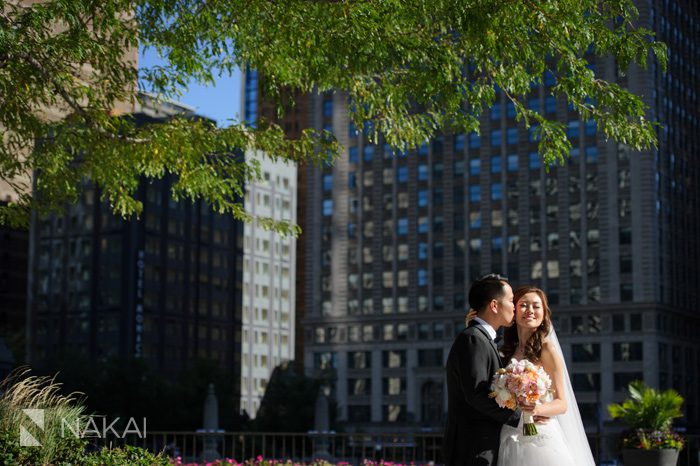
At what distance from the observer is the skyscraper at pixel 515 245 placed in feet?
407

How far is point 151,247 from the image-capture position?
14750 cm

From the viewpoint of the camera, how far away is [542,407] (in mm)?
9422

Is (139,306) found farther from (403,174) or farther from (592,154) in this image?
(592,154)

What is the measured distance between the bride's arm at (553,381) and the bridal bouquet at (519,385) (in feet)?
0.53

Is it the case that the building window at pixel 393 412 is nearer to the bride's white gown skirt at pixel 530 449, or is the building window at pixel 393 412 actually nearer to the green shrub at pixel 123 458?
the green shrub at pixel 123 458

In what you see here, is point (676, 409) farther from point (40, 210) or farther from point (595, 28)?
point (40, 210)

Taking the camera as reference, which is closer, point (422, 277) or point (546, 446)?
point (546, 446)

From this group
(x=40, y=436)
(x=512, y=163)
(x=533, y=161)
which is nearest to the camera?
(x=40, y=436)

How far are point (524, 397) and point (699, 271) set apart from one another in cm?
12950

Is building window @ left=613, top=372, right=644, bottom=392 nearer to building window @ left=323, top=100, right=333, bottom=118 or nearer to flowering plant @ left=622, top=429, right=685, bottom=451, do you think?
building window @ left=323, top=100, right=333, bottom=118

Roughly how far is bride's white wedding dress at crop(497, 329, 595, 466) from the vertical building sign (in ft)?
441

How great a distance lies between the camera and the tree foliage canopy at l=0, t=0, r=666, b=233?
15.6 meters

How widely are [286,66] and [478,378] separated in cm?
978

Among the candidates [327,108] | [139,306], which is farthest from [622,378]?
[139,306]
